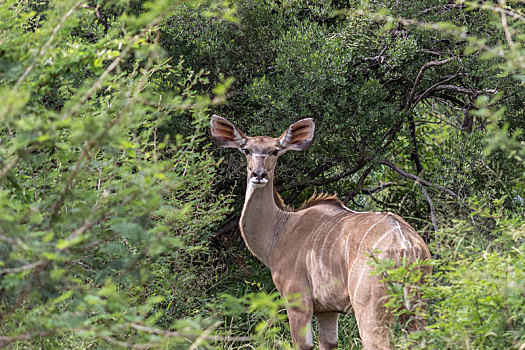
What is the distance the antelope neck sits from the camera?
5.32 m

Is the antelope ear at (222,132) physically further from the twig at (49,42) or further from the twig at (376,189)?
the twig at (49,42)

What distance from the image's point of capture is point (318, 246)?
4758 millimetres

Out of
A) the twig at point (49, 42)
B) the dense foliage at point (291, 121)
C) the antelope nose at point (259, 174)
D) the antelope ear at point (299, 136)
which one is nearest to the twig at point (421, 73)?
the dense foliage at point (291, 121)

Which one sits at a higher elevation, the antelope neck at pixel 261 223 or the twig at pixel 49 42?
the twig at pixel 49 42

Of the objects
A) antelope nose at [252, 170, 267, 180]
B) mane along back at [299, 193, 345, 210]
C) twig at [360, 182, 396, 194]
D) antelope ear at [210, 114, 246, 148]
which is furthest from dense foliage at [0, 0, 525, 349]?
mane along back at [299, 193, 345, 210]

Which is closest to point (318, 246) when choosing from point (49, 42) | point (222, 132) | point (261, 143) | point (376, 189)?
point (261, 143)

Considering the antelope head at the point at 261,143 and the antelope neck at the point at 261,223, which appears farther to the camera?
the antelope neck at the point at 261,223

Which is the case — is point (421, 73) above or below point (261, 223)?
above

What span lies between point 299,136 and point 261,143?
0.35 m

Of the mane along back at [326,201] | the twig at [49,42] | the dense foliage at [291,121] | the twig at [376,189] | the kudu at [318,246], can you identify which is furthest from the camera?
the twig at [376,189]

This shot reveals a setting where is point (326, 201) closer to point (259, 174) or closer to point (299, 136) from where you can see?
point (299, 136)

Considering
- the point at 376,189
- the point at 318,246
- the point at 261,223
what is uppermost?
the point at 318,246

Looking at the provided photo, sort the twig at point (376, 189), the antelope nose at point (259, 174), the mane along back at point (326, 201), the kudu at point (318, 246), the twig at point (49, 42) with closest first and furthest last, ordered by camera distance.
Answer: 1. the twig at point (49, 42)
2. the kudu at point (318, 246)
3. the antelope nose at point (259, 174)
4. the mane along back at point (326, 201)
5. the twig at point (376, 189)

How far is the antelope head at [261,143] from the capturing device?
506cm
